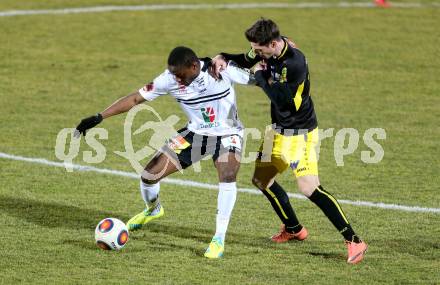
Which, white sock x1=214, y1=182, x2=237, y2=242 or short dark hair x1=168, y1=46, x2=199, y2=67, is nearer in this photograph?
short dark hair x1=168, y1=46, x2=199, y2=67

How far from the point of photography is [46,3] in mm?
24109

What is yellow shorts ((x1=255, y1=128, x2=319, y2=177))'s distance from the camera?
10.3m

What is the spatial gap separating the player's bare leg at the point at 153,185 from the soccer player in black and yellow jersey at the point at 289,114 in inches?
41.7

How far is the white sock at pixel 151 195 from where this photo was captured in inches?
442

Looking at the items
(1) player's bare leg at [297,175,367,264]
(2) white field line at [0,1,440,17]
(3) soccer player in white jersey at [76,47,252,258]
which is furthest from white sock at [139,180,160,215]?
(2) white field line at [0,1,440,17]

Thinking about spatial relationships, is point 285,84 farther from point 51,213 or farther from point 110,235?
point 51,213

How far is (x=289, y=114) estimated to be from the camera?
10.4m

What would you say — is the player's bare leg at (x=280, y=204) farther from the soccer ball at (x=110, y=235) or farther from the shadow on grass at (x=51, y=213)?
the shadow on grass at (x=51, y=213)

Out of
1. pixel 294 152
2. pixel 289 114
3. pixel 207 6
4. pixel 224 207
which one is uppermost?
pixel 289 114

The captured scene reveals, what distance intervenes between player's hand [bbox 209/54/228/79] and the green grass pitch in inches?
75.0

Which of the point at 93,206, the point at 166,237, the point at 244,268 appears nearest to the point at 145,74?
the point at 93,206

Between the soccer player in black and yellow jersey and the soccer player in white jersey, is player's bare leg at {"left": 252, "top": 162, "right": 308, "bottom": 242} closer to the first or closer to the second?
the soccer player in black and yellow jersey

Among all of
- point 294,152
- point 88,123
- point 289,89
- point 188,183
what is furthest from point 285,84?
point 188,183

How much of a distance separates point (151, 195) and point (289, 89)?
2.28 meters
